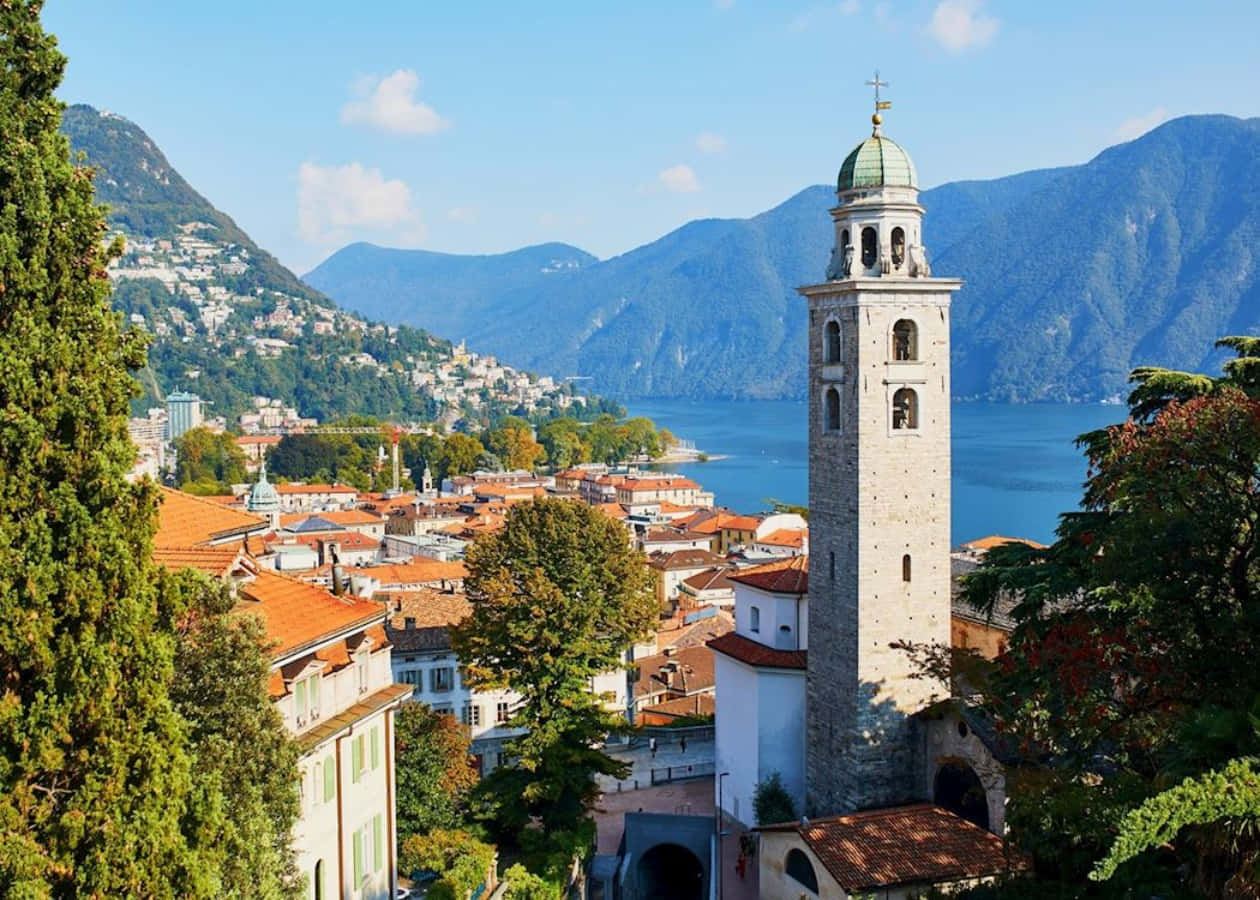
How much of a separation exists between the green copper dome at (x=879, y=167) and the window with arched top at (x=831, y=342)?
8.39 feet

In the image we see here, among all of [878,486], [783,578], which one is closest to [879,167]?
[878,486]

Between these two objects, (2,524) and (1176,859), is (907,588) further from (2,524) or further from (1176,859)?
(2,524)

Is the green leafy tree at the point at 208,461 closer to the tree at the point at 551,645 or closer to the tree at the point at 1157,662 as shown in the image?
the tree at the point at 551,645

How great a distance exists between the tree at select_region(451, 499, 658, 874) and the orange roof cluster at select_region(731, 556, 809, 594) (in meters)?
2.78

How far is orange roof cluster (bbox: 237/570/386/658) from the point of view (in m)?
14.7

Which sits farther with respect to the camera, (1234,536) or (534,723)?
(534,723)

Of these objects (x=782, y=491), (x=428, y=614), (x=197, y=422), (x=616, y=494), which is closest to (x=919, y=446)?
(x=428, y=614)

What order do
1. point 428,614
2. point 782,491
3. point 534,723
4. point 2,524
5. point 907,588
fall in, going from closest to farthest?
1. point 2,524
2. point 907,588
3. point 534,723
4. point 428,614
5. point 782,491

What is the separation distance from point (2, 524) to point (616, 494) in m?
89.9

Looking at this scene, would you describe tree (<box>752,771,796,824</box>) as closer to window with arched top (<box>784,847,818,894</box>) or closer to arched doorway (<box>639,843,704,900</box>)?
arched doorway (<box>639,843,704,900</box>)

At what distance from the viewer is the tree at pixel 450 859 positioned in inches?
753

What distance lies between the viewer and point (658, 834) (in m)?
24.8

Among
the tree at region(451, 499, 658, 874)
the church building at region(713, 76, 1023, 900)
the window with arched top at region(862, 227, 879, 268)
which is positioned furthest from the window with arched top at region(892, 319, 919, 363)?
the tree at region(451, 499, 658, 874)

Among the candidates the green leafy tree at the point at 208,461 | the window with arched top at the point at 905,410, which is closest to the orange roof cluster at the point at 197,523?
the window with arched top at the point at 905,410
